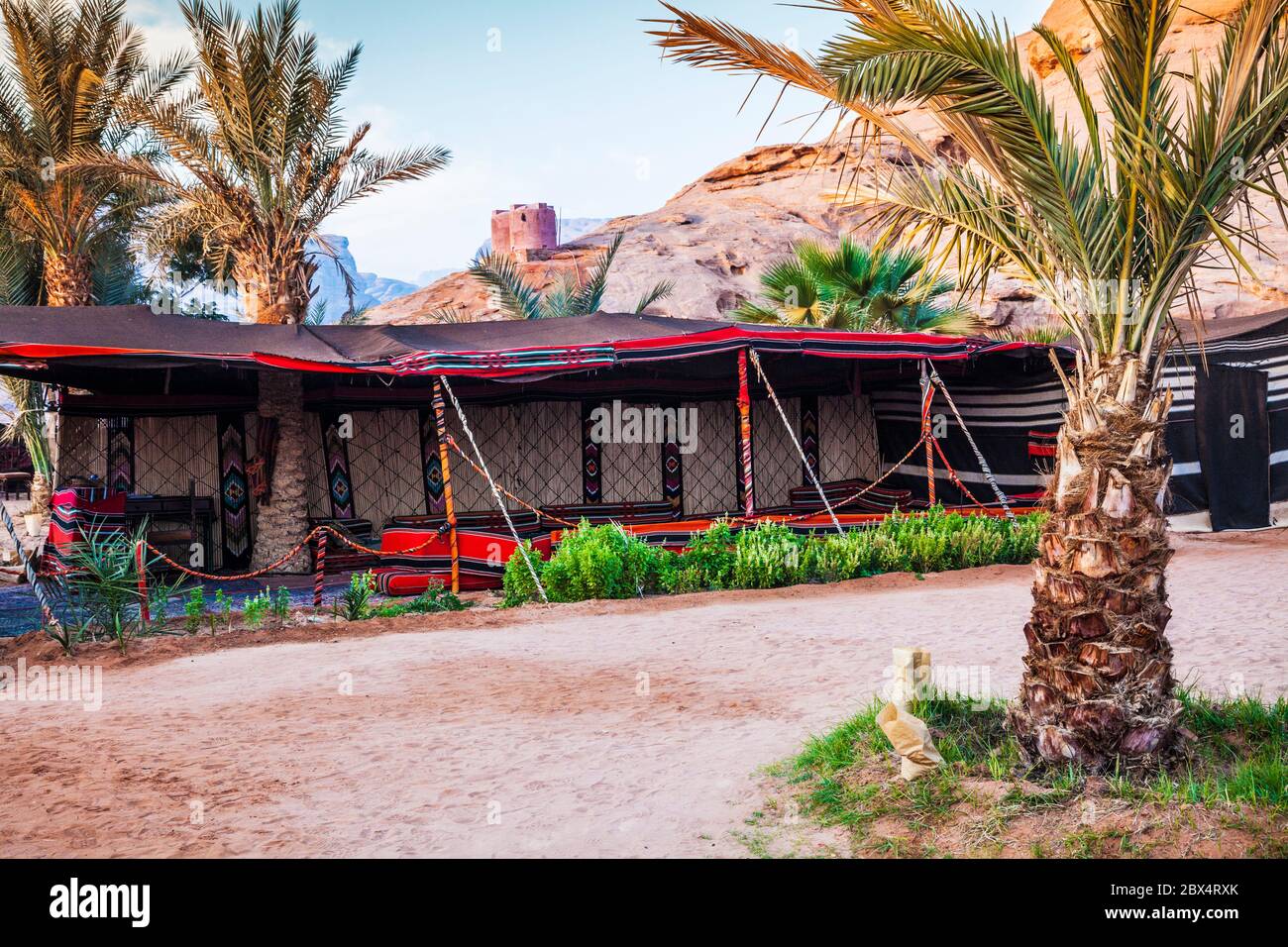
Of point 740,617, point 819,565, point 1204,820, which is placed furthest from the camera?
point 819,565

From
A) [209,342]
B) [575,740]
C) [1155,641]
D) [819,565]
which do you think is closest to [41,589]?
[209,342]

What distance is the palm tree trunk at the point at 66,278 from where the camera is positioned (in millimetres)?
16688

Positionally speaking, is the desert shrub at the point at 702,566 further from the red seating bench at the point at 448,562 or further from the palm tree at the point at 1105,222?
the palm tree at the point at 1105,222

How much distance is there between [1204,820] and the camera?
12.0 feet

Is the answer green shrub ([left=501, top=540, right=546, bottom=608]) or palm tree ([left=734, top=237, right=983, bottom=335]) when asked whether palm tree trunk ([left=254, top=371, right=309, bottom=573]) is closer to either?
green shrub ([left=501, top=540, right=546, bottom=608])

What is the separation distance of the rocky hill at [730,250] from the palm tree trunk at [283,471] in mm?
12510

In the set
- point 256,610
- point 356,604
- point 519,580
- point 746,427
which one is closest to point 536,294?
point 746,427

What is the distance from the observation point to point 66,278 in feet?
54.9

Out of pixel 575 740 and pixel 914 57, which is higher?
pixel 914 57

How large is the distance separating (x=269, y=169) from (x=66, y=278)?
207 inches

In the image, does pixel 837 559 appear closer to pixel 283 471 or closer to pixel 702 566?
pixel 702 566

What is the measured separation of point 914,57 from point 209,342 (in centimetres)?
938

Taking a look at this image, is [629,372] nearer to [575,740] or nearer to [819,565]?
[819,565]

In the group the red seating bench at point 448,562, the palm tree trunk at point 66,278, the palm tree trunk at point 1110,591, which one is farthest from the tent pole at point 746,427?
the palm tree trunk at point 66,278
